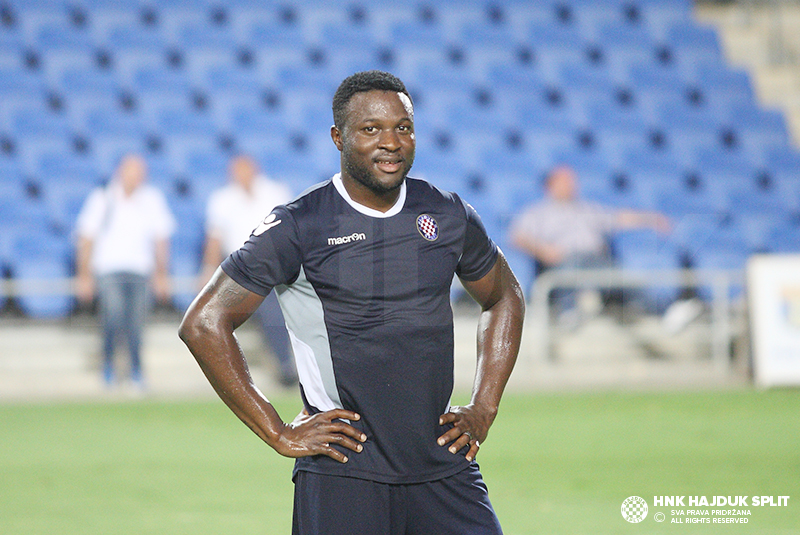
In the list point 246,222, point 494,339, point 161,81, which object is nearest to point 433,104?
point 161,81

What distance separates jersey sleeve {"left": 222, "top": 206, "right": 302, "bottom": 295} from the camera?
2.64 m

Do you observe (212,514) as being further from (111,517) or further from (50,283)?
(50,283)

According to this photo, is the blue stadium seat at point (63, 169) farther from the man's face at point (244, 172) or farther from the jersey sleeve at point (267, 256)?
the jersey sleeve at point (267, 256)

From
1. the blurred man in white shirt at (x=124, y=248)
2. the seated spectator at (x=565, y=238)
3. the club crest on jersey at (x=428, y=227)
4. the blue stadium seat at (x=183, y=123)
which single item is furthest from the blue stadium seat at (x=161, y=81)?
the club crest on jersey at (x=428, y=227)

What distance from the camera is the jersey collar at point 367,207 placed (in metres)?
2.77

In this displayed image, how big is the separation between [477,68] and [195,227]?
15.9 feet

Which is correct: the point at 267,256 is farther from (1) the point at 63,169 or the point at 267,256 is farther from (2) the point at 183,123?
(2) the point at 183,123

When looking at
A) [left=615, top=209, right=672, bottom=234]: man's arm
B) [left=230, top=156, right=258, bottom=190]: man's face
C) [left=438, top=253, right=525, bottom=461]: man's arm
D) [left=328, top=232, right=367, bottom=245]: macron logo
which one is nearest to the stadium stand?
[left=615, top=209, right=672, bottom=234]: man's arm

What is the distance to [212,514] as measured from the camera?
16.6ft

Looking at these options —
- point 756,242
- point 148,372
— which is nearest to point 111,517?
point 148,372

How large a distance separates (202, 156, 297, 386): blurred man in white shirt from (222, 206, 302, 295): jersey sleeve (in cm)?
670

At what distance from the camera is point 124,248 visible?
9.49 meters

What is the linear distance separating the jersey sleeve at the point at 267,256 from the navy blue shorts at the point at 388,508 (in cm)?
54

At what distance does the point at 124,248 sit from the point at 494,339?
712 centimetres
